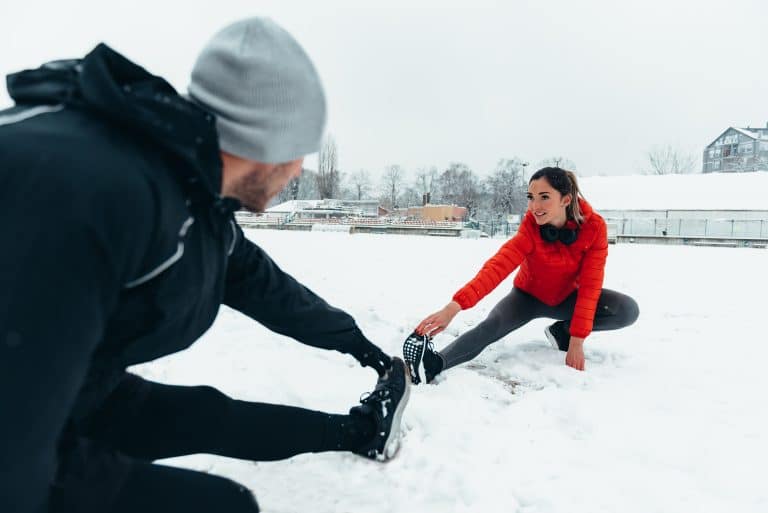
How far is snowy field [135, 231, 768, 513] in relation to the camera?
2.16 m

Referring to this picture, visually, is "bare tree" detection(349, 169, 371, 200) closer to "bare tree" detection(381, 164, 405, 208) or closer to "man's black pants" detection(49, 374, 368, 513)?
"bare tree" detection(381, 164, 405, 208)

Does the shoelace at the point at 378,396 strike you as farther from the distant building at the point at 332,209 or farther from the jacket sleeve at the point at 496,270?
the distant building at the point at 332,209

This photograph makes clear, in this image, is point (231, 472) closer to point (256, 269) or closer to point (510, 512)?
point (256, 269)

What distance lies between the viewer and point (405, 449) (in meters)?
2.45

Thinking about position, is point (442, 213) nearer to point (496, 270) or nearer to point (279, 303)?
point (496, 270)

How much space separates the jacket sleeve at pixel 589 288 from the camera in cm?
358

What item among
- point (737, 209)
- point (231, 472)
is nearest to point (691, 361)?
point (231, 472)

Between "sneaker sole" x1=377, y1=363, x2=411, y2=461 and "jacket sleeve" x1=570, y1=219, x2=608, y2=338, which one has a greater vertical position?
"jacket sleeve" x1=570, y1=219, x2=608, y2=338

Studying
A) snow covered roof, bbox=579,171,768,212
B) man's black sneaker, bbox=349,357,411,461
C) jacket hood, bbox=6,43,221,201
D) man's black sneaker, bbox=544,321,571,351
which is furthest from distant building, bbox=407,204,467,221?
jacket hood, bbox=6,43,221,201

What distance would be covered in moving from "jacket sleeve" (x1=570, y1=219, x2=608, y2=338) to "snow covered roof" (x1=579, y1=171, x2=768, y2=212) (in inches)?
1374

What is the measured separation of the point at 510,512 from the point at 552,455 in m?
0.54

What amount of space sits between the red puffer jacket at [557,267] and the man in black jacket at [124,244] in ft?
7.24

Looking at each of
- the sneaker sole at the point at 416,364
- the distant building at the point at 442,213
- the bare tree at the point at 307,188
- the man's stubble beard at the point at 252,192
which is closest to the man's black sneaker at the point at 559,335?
the sneaker sole at the point at 416,364

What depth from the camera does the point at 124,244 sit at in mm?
918
